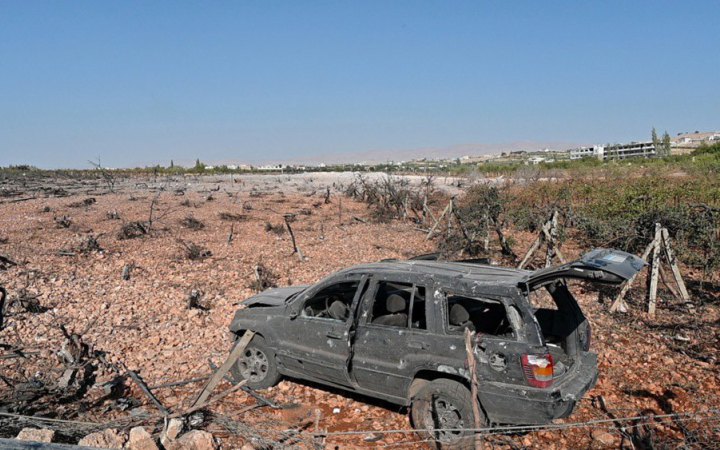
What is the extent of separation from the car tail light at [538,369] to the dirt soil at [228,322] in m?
0.76

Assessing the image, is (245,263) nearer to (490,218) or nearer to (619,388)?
(490,218)

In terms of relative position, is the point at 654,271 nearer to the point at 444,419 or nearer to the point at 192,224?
the point at 444,419

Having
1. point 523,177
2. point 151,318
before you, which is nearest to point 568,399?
point 151,318

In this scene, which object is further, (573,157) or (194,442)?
(573,157)

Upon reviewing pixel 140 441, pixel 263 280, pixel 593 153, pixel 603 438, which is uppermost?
pixel 593 153

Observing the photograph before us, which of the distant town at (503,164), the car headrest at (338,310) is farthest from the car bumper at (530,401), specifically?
the distant town at (503,164)

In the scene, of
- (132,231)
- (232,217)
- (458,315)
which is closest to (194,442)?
(458,315)

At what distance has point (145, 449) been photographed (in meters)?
3.85

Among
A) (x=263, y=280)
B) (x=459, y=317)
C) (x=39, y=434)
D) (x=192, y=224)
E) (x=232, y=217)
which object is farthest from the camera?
(x=232, y=217)

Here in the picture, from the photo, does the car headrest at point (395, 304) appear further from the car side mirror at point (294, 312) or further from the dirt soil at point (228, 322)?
the dirt soil at point (228, 322)

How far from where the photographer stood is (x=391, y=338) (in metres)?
4.76

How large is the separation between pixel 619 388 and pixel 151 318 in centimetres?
681

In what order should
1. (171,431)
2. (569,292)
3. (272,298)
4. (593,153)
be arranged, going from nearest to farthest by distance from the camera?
(171,431) < (569,292) < (272,298) < (593,153)

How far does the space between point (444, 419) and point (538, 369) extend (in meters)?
0.99
